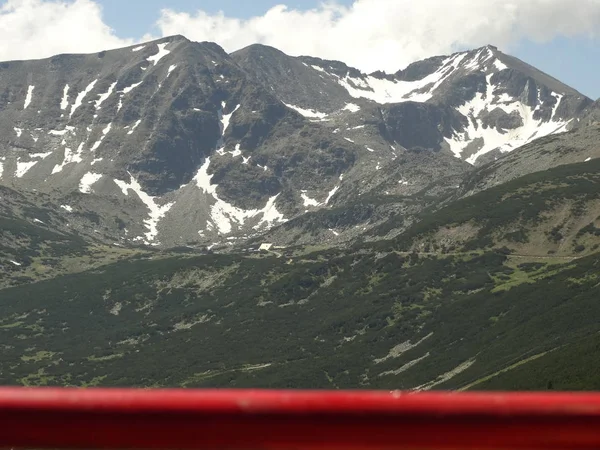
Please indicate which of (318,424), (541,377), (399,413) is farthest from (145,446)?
(541,377)

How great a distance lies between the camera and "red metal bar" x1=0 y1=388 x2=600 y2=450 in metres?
3.59

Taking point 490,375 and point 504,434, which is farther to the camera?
point 490,375

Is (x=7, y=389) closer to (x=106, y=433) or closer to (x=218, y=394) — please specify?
(x=106, y=433)

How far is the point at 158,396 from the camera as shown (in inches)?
145

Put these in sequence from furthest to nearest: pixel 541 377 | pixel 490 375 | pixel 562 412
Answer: pixel 490 375 < pixel 541 377 < pixel 562 412

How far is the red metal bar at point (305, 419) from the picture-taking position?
3.59 metres

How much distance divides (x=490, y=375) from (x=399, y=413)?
634ft

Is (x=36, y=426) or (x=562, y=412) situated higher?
(x=36, y=426)

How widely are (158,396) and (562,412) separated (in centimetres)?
156

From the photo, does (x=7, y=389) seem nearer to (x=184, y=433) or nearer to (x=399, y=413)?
(x=184, y=433)

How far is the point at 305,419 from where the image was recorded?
11.9 ft

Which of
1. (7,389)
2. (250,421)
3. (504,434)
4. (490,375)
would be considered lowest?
(490,375)

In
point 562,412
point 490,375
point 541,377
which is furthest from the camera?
point 490,375

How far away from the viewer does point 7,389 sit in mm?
3703
